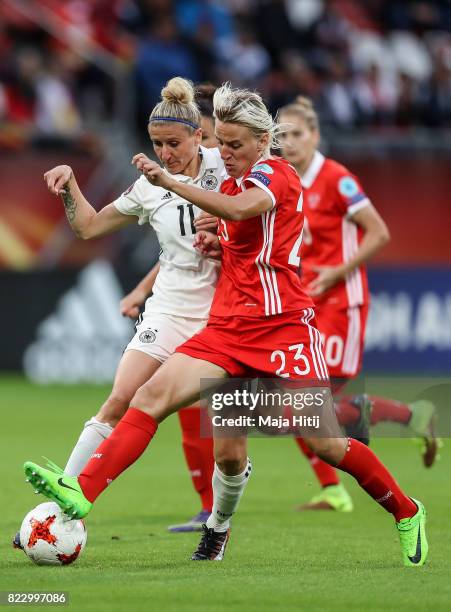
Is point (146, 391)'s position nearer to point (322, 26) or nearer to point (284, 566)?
point (284, 566)

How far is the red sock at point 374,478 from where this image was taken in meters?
5.86

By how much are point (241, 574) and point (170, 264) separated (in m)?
1.78

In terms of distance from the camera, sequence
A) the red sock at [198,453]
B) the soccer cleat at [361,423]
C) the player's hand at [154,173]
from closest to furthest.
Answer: the player's hand at [154,173] → the red sock at [198,453] → the soccer cleat at [361,423]

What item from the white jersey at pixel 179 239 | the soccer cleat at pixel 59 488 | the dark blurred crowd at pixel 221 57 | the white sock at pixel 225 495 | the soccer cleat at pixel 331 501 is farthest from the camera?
the dark blurred crowd at pixel 221 57

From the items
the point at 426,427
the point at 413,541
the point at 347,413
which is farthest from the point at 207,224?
the point at 426,427

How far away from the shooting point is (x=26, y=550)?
5754mm

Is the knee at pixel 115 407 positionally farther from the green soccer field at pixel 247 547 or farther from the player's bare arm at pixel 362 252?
the player's bare arm at pixel 362 252

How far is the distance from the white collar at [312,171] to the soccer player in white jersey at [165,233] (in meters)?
2.12

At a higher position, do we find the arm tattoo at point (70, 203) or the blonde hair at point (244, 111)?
the blonde hair at point (244, 111)

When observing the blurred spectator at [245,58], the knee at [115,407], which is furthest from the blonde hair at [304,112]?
the blurred spectator at [245,58]

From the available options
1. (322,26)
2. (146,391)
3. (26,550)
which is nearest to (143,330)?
(146,391)

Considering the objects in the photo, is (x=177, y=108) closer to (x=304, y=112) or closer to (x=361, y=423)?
(x=304, y=112)

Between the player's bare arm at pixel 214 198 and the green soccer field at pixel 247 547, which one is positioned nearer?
the green soccer field at pixel 247 547

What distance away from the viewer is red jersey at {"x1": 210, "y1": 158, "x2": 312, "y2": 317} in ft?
19.3
